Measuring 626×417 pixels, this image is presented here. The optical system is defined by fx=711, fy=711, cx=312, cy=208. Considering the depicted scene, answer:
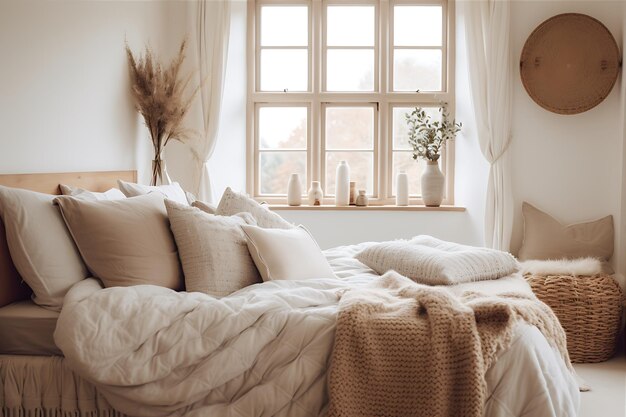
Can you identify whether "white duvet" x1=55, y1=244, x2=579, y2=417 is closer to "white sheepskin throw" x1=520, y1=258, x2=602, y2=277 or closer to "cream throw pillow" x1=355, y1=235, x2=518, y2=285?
"cream throw pillow" x1=355, y1=235, x2=518, y2=285

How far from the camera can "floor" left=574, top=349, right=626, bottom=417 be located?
3.35 metres

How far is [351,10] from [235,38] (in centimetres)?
94

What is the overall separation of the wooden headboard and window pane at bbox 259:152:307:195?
1.36 m

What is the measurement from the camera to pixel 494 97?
4.90m

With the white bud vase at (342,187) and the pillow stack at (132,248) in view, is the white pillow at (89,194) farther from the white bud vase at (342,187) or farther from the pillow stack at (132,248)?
the white bud vase at (342,187)

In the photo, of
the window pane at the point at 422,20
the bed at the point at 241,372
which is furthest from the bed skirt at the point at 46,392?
the window pane at the point at 422,20

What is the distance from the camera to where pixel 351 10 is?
5.50 metres

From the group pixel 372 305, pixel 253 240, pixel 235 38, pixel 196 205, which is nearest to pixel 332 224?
pixel 235 38

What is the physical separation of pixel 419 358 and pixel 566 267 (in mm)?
2490

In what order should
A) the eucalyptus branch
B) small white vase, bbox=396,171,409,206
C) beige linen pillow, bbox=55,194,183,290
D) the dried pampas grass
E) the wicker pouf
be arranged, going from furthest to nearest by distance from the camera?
1. small white vase, bbox=396,171,409,206
2. the eucalyptus branch
3. the dried pampas grass
4. the wicker pouf
5. beige linen pillow, bbox=55,194,183,290

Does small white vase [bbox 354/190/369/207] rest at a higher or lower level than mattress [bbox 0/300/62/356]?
higher

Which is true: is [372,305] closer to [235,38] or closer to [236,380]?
[236,380]

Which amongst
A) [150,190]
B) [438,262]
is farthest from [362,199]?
[438,262]

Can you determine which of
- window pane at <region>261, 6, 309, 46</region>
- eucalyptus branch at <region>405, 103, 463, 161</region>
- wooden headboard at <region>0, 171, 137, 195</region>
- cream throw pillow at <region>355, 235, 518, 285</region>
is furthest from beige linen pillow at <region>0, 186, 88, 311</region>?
window pane at <region>261, 6, 309, 46</region>
